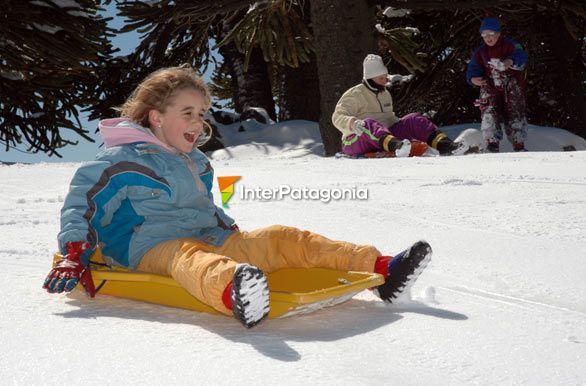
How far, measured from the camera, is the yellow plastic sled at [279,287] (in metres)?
1.84

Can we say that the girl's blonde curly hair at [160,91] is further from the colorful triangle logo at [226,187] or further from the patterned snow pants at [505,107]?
the patterned snow pants at [505,107]

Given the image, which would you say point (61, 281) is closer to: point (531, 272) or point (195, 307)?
point (195, 307)

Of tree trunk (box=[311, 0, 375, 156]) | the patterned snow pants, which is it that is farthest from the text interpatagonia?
tree trunk (box=[311, 0, 375, 156])

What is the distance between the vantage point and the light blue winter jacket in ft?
7.31

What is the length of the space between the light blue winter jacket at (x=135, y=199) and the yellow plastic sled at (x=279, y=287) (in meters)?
0.11

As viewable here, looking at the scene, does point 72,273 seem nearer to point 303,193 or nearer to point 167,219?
point 167,219

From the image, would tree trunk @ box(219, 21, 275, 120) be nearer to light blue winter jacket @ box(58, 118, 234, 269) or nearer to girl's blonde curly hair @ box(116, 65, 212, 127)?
girl's blonde curly hair @ box(116, 65, 212, 127)

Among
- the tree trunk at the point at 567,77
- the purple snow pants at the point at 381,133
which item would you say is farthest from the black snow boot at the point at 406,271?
the tree trunk at the point at 567,77

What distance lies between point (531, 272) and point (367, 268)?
577 millimetres

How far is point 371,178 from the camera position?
461 centimetres

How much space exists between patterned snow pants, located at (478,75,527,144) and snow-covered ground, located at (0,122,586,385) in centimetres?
324

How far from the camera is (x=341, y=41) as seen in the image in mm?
8109

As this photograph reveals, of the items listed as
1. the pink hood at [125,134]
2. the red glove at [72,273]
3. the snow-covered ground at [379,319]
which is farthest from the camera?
the pink hood at [125,134]

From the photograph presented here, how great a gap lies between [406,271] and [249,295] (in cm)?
56
